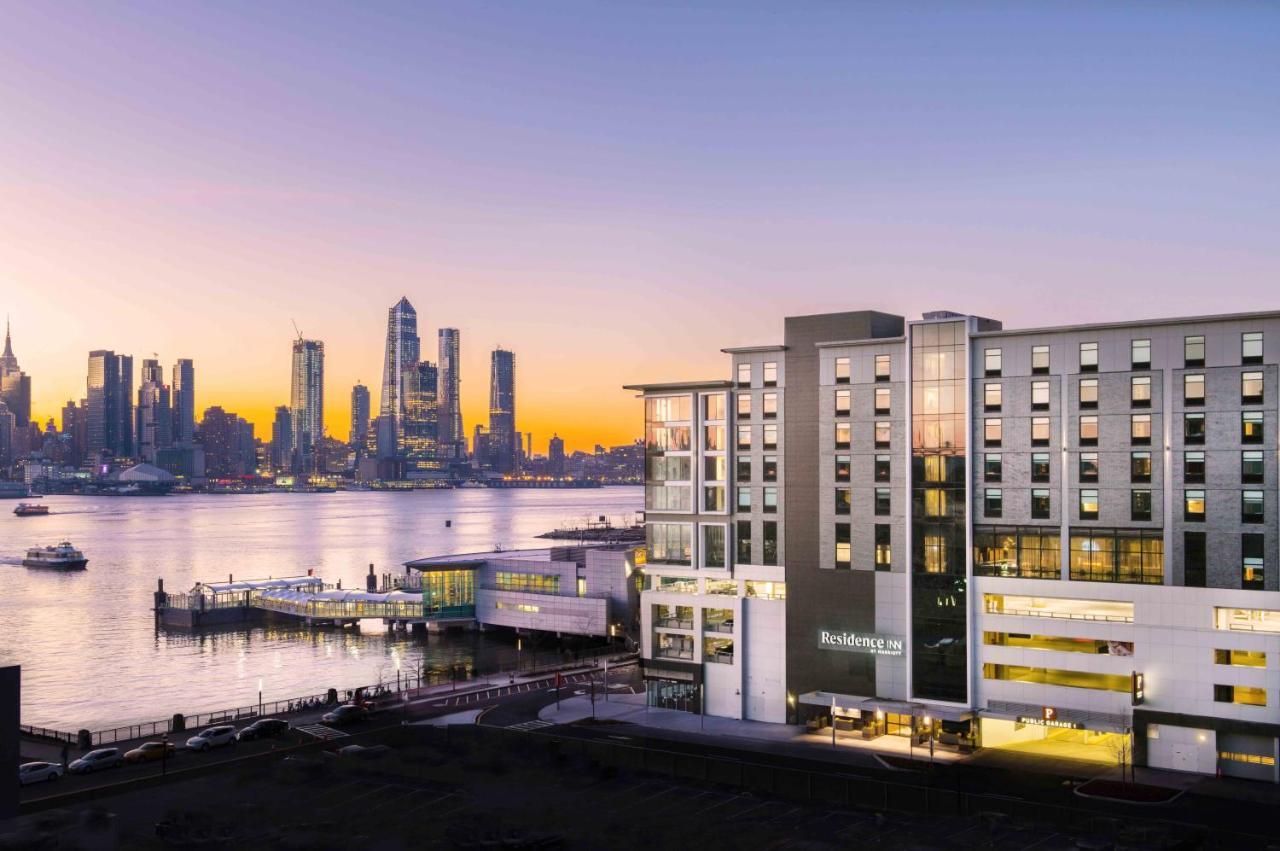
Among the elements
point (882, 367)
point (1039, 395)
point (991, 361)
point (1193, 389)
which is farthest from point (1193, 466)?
point (882, 367)

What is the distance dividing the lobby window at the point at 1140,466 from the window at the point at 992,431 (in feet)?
25.0

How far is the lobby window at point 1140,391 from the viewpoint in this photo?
66188 millimetres

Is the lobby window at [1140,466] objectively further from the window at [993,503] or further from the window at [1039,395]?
the window at [993,503]

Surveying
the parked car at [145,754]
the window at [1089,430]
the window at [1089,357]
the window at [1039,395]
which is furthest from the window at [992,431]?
the parked car at [145,754]

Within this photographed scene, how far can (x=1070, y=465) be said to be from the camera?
68.5 metres

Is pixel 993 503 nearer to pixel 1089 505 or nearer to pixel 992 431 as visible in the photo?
pixel 992 431

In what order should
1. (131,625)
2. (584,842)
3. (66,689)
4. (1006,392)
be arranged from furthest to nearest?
(131,625) < (66,689) < (1006,392) < (584,842)

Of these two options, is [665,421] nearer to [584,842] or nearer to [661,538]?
[661,538]

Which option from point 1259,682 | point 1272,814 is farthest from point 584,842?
point 1259,682

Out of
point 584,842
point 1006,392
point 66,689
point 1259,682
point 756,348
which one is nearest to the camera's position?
point 584,842

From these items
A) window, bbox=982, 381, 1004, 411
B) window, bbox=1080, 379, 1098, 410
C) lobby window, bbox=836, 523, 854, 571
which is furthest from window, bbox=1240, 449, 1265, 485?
lobby window, bbox=836, 523, 854, 571

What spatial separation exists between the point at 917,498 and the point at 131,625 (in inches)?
4901

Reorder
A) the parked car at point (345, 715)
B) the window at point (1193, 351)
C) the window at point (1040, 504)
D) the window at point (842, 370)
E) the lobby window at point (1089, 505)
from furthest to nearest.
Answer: the parked car at point (345, 715), the window at point (842, 370), the window at point (1040, 504), the lobby window at point (1089, 505), the window at point (1193, 351)

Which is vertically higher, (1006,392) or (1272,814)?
(1006,392)
